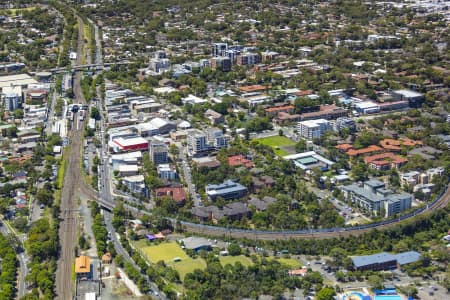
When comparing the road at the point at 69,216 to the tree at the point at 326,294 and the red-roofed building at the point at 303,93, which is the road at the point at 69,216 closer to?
the tree at the point at 326,294

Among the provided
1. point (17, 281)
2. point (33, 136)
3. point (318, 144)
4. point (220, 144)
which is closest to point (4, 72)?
point (33, 136)

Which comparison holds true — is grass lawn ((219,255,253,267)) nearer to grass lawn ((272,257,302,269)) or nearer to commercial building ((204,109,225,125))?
grass lawn ((272,257,302,269))

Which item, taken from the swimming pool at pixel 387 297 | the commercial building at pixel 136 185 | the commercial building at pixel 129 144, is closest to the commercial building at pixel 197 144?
the commercial building at pixel 129 144

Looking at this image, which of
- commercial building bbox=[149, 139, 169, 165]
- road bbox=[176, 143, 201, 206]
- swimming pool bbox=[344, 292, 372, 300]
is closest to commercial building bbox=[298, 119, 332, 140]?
road bbox=[176, 143, 201, 206]

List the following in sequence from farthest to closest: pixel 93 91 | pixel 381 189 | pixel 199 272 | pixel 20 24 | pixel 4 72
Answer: pixel 20 24, pixel 4 72, pixel 93 91, pixel 381 189, pixel 199 272

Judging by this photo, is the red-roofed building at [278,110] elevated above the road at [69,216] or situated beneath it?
elevated above

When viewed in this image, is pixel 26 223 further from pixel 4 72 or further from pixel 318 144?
pixel 4 72

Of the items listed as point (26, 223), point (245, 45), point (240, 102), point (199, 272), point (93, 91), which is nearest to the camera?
point (199, 272)
